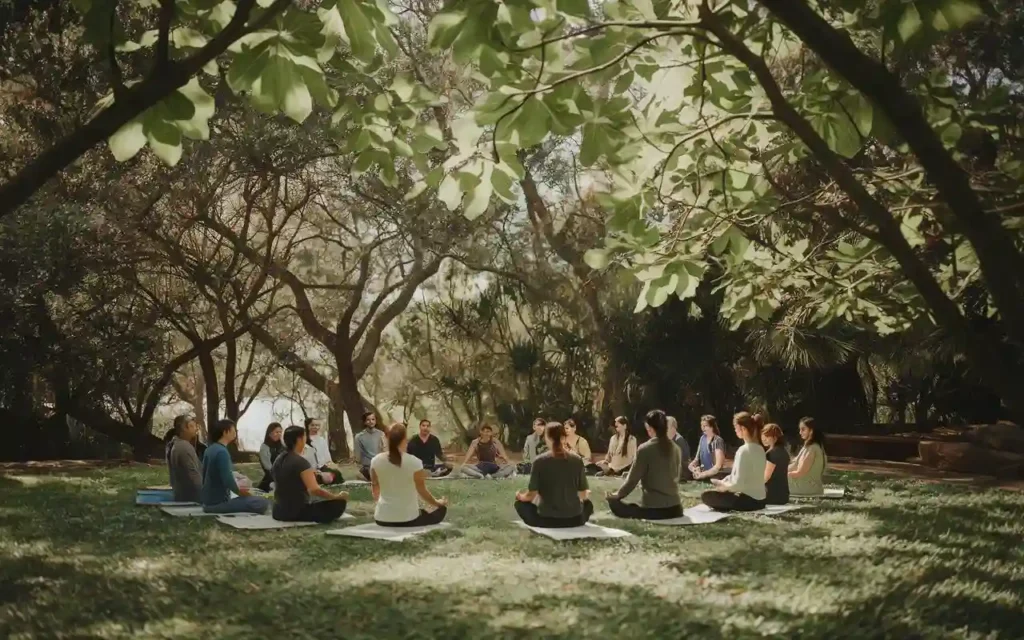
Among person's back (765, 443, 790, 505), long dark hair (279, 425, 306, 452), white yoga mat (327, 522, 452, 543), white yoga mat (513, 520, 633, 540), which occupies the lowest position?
white yoga mat (513, 520, 633, 540)

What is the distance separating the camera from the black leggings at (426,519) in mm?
6895

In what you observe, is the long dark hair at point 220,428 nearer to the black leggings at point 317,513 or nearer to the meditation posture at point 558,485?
the black leggings at point 317,513

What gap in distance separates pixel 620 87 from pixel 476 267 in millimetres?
14213

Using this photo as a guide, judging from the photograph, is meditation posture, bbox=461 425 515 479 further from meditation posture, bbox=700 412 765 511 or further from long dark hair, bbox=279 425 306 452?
long dark hair, bbox=279 425 306 452

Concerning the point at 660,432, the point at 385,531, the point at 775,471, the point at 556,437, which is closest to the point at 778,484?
the point at 775,471

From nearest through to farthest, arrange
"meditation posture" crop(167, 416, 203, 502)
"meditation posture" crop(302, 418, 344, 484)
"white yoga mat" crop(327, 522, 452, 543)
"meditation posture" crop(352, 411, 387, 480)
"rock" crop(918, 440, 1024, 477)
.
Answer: "white yoga mat" crop(327, 522, 452, 543) → "meditation posture" crop(167, 416, 203, 502) → "meditation posture" crop(302, 418, 344, 484) → "meditation posture" crop(352, 411, 387, 480) → "rock" crop(918, 440, 1024, 477)

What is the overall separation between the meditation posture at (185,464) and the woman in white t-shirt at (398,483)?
7.53 ft

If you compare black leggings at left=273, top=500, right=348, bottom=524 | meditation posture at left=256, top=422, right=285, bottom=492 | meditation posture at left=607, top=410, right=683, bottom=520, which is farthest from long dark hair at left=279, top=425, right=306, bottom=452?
meditation posture at left=607, top=410, right=683, bottom=520

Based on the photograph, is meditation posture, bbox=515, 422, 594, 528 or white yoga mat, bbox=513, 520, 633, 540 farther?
A: meditation posture, bbox=515, 422, 594, 528

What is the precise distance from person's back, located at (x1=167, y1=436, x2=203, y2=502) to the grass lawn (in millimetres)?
594

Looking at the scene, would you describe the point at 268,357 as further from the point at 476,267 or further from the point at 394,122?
the point at 394,122

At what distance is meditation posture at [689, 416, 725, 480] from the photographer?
32.3 ft

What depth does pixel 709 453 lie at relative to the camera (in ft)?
34.8

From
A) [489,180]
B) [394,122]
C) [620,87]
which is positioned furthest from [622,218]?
[394,122]
